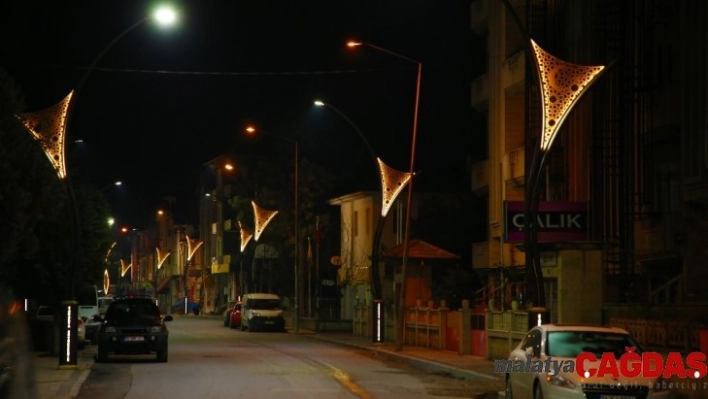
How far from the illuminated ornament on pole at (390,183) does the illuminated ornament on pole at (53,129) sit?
1411cm

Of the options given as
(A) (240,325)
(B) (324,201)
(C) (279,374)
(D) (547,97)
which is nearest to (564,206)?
(D) (547,97)

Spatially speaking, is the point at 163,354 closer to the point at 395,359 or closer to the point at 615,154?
the point at 395,359

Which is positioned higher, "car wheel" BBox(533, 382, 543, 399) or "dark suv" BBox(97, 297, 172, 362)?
"dark suv" BBox(97, 297, 172, 362)

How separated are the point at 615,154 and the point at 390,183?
761 centimetres

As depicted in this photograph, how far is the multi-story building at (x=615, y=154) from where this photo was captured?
2736cm

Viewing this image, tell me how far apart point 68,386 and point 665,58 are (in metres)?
19.3

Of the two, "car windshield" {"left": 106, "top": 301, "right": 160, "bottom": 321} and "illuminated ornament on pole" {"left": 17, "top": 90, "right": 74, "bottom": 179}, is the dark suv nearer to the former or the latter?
"car windshield" {"left": 106, "top": 301, "right": 160, "bottom": 321}

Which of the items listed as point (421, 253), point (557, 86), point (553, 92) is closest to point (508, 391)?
point (553, 92)

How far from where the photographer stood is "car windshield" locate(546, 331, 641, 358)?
1808cm

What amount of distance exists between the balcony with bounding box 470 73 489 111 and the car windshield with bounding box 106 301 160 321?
18628 mm

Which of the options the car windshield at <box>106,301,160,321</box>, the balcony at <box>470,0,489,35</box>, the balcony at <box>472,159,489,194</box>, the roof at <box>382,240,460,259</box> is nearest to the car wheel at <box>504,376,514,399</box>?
the car windshield at <box>106,301,160,321</box>

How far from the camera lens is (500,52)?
44.8 metres

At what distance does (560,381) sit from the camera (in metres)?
16.9

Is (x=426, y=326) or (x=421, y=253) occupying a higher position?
(x=421, y=253)
